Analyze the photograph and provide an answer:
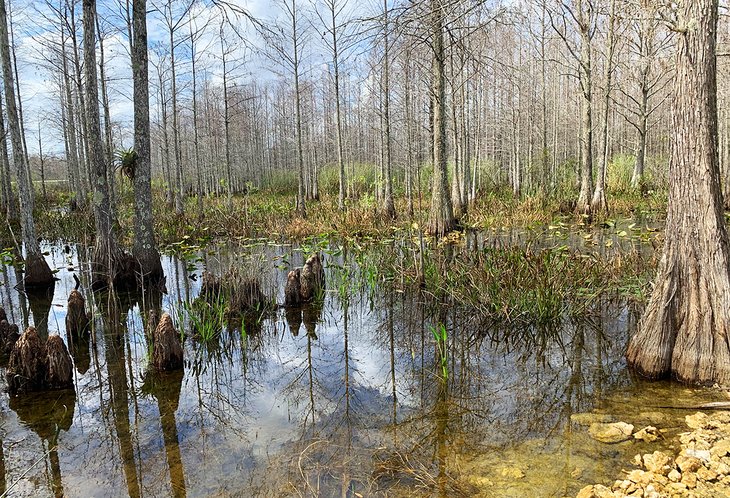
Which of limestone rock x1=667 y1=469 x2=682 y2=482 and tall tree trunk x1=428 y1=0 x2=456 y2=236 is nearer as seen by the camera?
limestone rock x1=667 y1=469 x2=682 y2=482

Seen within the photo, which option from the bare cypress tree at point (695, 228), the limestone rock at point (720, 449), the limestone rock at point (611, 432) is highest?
the bare cypress tree at point (695, 228)

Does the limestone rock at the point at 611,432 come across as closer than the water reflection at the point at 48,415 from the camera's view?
Yes

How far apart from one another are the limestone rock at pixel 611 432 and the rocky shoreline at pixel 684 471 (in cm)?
2

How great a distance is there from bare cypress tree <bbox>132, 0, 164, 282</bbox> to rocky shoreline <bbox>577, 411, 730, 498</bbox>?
7.23m

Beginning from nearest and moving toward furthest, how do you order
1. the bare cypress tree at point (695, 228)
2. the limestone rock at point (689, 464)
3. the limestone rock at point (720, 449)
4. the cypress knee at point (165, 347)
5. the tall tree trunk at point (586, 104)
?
the limestone rock at point (689, 464) → the limestone rock at point (720, 449) → the bare cypress tree at point (695, 228) → the cypress knee at point (165, 347) → the tall tree trunk at point (586, 104)

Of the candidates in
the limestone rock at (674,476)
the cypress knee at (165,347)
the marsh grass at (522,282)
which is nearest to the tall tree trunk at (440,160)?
the marsh grass at (522,282)

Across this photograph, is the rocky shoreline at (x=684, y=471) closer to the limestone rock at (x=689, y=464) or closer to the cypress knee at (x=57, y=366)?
the limestone rock at (x=689, y=464)

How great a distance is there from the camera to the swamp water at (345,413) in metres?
2.88

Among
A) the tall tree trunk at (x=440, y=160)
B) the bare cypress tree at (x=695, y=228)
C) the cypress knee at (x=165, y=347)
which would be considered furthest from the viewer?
the tall tree trunk at (x=440, y=160)

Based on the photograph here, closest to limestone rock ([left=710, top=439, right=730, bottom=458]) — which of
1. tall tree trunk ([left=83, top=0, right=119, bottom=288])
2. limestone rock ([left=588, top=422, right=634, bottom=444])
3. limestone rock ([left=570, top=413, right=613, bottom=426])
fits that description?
limestone rock ([left=588, top=422, right=634, bottom=444])

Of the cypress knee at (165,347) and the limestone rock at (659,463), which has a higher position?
the cypress knee at (165,347)

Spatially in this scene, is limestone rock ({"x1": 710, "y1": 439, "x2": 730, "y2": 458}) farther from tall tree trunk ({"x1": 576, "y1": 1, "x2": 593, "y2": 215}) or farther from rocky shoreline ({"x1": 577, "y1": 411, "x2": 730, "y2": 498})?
tall tree trunk ({"x1": 576, "y1": 1, "x2": 593, "y2": 215})

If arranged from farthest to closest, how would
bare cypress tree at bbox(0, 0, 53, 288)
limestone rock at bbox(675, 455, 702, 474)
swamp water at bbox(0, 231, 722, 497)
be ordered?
1. bare cypress tree at bbox(0, 0, 53, 288)
2. swamp water at bbox(0, 231, 722, 497)
3. limestone rock at bbox(675, 455, 702, 474)

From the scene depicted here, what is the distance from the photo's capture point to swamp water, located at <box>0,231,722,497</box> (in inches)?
113
